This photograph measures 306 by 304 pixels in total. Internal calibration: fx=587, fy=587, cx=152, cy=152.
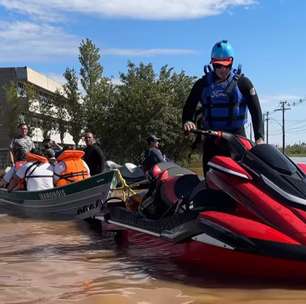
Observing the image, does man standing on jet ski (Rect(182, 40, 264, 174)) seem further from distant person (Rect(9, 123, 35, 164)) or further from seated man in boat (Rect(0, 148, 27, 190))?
distant person (Rect(9, 123, 35, 164))

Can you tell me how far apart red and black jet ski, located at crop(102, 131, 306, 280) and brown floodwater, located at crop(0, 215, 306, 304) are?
190mm

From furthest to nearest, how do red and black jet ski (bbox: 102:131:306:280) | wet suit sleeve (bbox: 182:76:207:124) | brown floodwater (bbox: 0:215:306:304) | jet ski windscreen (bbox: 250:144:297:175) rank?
wet suit sleeve (bbox: 182:76:207:124) → jet ski windscreen (bbox: 250:144:297:175) → brown floodwater (bbox: 0:215:306:304) → red and black jet ski (bbox: 102:131:306:280)

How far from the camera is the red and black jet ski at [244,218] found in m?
4.36

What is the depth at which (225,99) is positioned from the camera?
5.65 metres

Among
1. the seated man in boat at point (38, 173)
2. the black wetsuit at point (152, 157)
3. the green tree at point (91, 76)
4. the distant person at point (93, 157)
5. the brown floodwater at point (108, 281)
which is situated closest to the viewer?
the brown floodwater at point (108, 281)

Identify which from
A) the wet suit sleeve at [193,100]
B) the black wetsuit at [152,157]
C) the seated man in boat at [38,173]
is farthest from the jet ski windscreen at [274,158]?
the seated man in boat at [38,173]

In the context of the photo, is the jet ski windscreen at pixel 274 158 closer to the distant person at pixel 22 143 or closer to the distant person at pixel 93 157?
the distant person at pixel 93 157

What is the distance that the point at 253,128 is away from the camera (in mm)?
5676

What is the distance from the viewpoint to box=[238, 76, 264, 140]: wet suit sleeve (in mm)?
5652

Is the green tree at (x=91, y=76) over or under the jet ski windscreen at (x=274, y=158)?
over

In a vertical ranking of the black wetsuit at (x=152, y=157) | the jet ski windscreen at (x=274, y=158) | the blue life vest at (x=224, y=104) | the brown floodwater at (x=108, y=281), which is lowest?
the brown floodwater at (x=108, y=281)

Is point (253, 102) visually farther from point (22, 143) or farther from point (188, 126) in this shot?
point (22, 143)

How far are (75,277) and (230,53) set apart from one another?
256 cm

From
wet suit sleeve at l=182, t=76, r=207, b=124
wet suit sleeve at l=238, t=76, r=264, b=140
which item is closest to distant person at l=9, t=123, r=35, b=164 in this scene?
wet suit sleeve at l=182, t=76, r=207, b=124
